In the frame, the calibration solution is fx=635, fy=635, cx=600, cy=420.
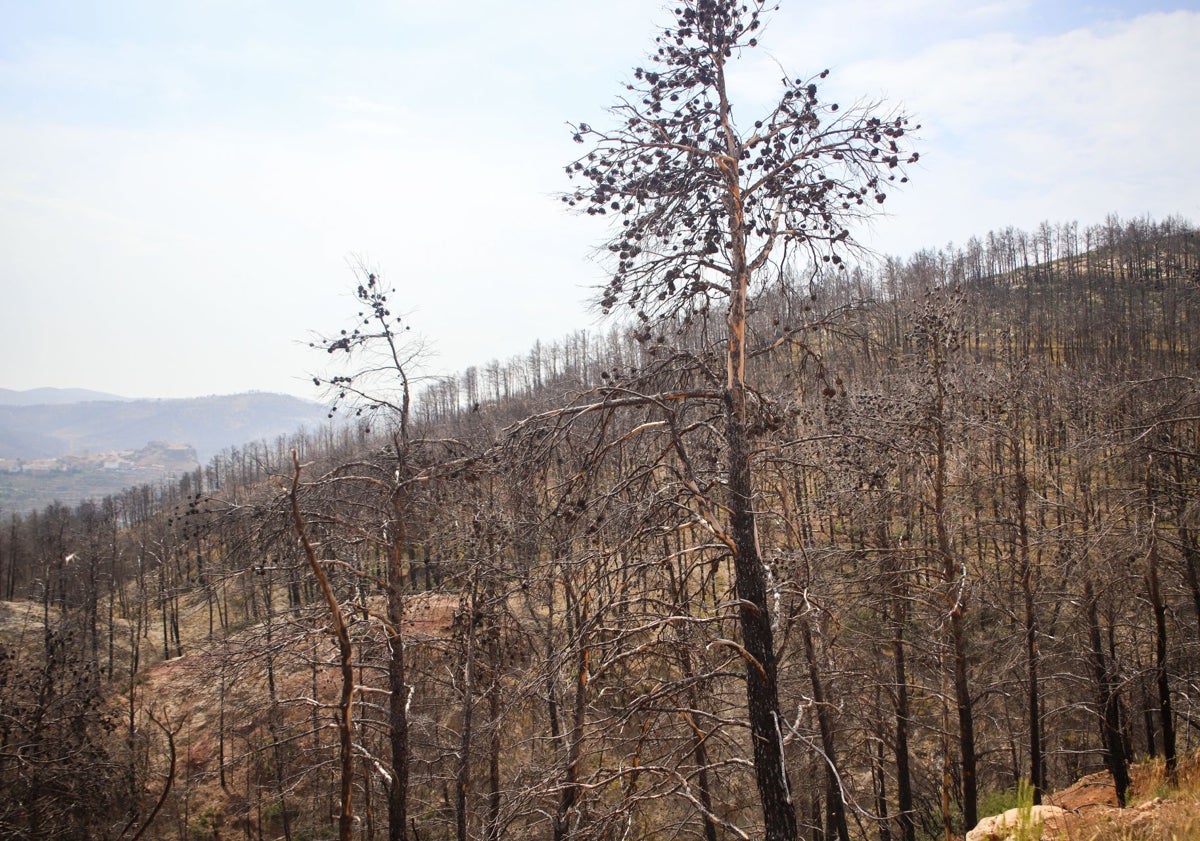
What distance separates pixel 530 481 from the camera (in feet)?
14.7

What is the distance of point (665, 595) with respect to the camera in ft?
19.0

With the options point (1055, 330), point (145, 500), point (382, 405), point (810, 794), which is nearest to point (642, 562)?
point (382, 405)

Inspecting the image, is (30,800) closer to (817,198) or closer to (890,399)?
(817,198)

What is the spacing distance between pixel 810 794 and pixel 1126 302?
265 ft

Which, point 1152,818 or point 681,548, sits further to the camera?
point 681,548

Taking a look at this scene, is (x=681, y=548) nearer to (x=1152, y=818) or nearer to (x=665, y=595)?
(x=665, y=595)

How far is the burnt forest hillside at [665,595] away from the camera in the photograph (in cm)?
452

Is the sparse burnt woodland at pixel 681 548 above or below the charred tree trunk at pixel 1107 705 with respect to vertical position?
above

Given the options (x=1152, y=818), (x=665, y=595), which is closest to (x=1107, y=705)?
(x=1152, y=818)

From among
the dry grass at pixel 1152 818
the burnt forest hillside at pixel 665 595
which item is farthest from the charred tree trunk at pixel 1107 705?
the dry grass at pixel 1152 818

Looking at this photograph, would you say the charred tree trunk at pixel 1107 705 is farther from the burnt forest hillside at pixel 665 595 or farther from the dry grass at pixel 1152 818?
the dry grass at pixel 1152 818

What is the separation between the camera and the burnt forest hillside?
4520 mm

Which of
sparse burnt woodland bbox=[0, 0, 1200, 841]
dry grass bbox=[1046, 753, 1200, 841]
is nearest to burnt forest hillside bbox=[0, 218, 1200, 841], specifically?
sparse burnt woodland bbox=[0, 0, 1200, 841]

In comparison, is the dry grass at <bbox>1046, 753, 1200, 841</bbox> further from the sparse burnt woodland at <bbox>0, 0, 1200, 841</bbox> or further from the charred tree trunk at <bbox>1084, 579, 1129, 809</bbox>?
the charred tree trunk at <bbox>1084, 579, 1129, 809</bbox>
